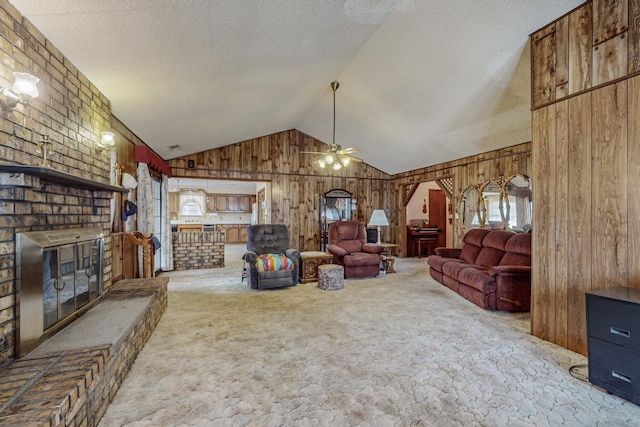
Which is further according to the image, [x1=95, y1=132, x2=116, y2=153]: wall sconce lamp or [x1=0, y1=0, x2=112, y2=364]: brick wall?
[x1=95, y1=132, x2=116, y2=153]: wall sconce lamp

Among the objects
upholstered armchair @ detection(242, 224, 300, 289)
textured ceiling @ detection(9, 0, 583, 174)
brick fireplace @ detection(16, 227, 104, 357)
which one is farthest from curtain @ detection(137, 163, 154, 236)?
brick fireplace @ detection(16, 227, 104, 357)

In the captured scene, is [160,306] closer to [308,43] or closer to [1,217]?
[1,217]

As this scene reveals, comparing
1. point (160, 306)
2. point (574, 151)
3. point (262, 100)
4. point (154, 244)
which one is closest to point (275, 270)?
point (160, 306)

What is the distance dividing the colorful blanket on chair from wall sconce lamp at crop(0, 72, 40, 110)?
10.3 feet

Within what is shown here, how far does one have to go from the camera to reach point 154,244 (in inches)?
177

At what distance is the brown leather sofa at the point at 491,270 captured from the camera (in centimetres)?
341

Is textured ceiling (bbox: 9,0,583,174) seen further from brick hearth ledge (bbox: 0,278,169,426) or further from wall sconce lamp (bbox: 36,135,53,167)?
brick hearth ledge (bbox: 0,278,169,426)

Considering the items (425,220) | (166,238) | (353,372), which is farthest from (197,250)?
(425,220)

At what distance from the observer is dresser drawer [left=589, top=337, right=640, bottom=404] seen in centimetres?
175

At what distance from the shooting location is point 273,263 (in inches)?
173

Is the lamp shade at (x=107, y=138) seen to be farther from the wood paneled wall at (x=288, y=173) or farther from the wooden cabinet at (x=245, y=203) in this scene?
the wooden cabinet at (x=245, y=203)

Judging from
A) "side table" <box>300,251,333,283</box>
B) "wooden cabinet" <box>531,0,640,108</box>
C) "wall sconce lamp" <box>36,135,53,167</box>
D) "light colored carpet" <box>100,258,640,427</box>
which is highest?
"wooden cabinet" <box>531,0,640,108</box>

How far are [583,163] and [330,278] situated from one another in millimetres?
3175

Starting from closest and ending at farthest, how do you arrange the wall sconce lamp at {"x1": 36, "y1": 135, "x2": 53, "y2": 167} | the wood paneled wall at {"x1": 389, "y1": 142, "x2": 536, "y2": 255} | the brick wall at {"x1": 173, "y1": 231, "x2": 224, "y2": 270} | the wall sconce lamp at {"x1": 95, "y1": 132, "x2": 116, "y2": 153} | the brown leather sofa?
the wall sconce lamp at {"x1": 36, "y1": 135, "x2": 53, "y2": 167} < the wall sconce lamp at {"x1": 95, "y1": 132, "x2": 116, "y2": 153} < the brown leather sofa < the wood paneled wall at {"x1": 389, "y1": 142, "x2": 536, "y2": 255} < the brick wall at {"x1": 173, "y1": 231, "x2": 224, "y2": 270}
